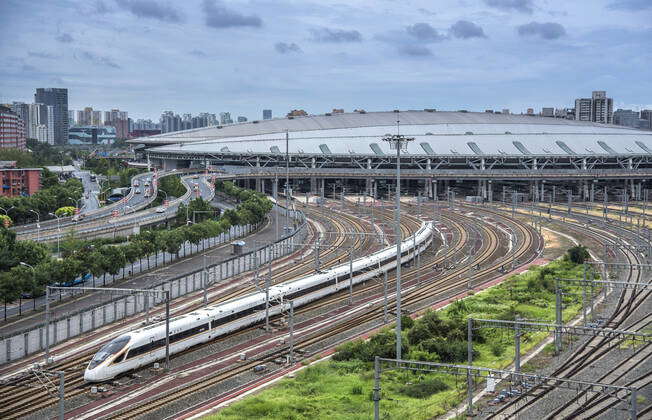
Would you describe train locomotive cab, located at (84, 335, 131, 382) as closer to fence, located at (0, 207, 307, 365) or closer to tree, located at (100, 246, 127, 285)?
fence, located at (0, 207, 307, 365)

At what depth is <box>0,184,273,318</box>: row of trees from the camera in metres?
38.2

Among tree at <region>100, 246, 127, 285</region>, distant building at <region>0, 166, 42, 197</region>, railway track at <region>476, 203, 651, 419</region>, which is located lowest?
railway track at <region>476, 203, 651, 419</region>

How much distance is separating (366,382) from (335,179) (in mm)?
85497

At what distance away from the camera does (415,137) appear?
108 meters

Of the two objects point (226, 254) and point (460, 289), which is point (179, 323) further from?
point (226, 254)

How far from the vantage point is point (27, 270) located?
129 feet

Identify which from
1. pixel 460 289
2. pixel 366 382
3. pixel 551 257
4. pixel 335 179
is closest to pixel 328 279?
pixel 460 289

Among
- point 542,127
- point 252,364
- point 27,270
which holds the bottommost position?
point 252,364

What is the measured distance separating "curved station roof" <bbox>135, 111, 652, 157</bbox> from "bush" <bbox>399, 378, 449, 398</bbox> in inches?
3274

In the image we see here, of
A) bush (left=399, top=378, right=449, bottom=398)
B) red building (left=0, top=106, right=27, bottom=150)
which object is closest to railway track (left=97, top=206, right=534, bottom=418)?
bush (left=399, top=378, right=449, bottom=398)

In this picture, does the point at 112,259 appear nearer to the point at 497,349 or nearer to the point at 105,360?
the point at 105,360

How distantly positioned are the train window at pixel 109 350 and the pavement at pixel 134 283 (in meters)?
7.16

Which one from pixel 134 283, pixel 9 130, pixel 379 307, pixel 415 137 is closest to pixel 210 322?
pixel 379 307

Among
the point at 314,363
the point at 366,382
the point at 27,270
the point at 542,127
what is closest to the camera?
the point at 366,382
